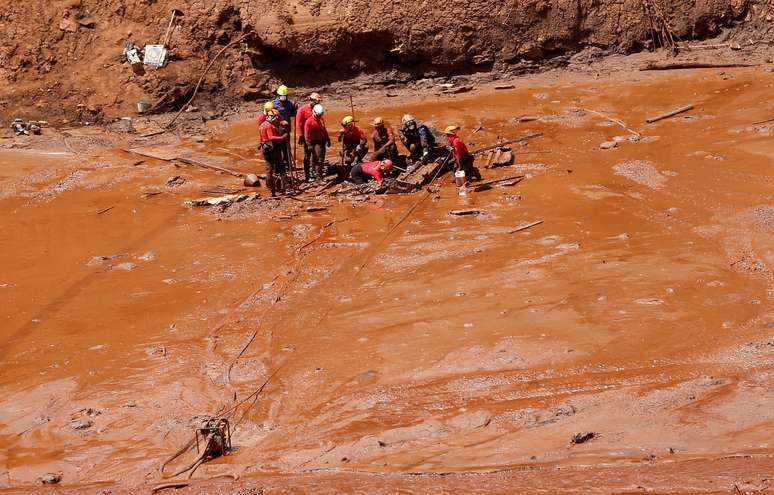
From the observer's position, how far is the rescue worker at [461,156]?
1289 centimetres

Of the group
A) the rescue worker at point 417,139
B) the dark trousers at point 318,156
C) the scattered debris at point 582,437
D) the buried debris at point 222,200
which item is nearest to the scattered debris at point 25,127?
the buried debris at point 222,200

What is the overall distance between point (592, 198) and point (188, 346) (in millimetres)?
5623

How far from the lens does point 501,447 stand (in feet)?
20.8

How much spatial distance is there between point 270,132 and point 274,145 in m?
0.20

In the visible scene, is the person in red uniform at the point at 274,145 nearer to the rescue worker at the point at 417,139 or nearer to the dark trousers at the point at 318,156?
the dark trousers at the point at 318,156

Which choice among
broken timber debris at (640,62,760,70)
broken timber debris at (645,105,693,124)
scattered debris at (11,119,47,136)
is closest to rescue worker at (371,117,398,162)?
broken timber debris at (645,105,693,124)

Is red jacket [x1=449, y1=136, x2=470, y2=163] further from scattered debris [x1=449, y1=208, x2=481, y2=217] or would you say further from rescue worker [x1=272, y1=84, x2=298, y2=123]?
rescue worker [x1=272, y1=84, x2=298, y2=123]

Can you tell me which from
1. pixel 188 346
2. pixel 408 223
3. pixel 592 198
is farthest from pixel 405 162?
pixel 188 346

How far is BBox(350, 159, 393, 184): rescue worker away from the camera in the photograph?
1348cm

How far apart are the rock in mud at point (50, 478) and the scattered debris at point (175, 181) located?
25.8 ft

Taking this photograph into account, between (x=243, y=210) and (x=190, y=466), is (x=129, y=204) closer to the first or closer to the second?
(x=243, y=210)

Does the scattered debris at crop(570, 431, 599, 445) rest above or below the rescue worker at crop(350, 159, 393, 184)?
below

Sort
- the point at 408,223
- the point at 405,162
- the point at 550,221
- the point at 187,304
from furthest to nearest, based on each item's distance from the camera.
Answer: the point at 405,162, the point at 408,223, the point at 550,221, the point at 187,304

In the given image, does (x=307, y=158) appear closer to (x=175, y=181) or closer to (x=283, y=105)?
(x=283, y=105)
